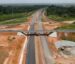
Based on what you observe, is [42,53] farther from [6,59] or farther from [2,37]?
[2,37]

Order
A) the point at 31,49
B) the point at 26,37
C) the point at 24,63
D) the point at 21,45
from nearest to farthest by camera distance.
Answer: the point at 24,63, the point at 31,49, the point at 21,45, the point at 26,37

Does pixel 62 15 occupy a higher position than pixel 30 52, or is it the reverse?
pixel 30 52

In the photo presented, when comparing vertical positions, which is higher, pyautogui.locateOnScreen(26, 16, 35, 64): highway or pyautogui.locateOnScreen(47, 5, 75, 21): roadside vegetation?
pyautogui.locateOnScreen(26, 16, 35, 64): highway

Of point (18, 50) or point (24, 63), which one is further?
point (18, 50)

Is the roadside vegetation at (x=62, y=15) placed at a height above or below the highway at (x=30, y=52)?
below

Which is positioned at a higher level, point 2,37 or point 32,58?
point 32,58

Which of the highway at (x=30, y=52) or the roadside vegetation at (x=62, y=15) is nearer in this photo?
the highway at (x=30, y=52)

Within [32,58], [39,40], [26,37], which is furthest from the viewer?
[26,37]

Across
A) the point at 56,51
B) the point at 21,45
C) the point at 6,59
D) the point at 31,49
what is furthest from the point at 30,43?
the point at 6,59

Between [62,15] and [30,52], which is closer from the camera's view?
[30,52]

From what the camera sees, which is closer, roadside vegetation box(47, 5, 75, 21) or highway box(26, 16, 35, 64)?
highway box(26, 16, 35, 64)
